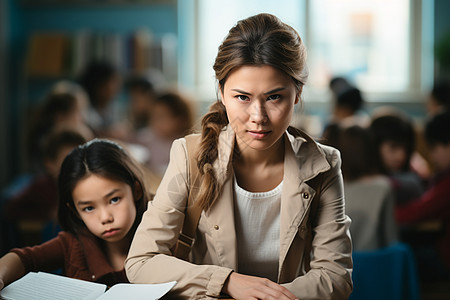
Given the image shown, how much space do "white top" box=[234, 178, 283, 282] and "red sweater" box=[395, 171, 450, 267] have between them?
141 centimetres

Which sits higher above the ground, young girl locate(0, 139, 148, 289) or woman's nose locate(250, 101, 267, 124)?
woman's nose locate(250, 101, 267, 124)

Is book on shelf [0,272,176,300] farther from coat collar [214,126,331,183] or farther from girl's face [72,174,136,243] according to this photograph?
coat collar [214,126,331,183]

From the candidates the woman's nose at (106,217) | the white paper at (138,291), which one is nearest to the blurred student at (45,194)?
the woman's nose at (106,217)

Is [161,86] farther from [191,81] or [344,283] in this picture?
[344,283]

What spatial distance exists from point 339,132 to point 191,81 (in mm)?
3674

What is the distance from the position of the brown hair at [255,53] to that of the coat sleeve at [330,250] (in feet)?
0.82

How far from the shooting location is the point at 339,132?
7.81 ft

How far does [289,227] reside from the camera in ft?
4.26

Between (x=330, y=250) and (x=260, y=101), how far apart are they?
39 cm

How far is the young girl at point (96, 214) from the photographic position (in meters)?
1.38

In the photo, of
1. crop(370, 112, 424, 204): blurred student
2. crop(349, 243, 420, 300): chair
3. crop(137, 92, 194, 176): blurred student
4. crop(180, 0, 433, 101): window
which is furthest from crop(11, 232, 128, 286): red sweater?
crop(180, 0, 433, 101): window

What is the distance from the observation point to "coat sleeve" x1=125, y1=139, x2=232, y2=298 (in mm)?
1184

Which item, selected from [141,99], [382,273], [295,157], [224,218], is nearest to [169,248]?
[224,218]

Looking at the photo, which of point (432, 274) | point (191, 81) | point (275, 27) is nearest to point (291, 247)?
point (275, 27)
